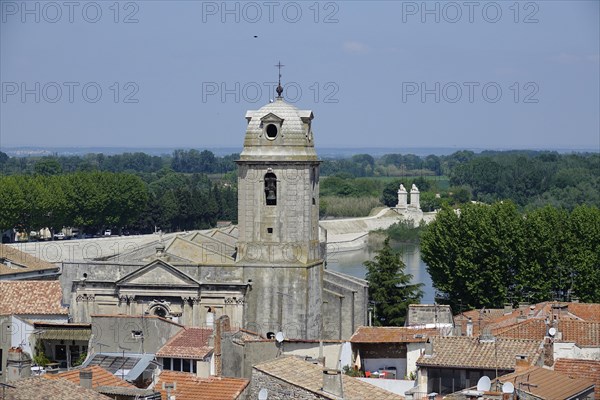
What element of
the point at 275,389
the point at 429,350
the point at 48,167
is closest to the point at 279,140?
the point at 429,350

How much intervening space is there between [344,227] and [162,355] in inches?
3143

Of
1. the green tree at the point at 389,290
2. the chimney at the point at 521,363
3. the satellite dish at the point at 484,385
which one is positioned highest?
the satellite dish at the point at 484,385

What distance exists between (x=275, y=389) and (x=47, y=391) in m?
2.98

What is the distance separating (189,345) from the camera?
2652cm

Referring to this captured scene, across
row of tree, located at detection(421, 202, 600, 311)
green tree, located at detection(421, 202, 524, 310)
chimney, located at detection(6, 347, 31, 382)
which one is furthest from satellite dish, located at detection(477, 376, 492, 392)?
green tree, located at detection(421, 202, 524, 310)

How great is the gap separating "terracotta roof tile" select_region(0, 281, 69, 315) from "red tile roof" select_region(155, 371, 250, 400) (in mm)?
12267

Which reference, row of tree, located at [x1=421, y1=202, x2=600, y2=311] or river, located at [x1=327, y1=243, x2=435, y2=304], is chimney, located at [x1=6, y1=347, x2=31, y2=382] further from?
river, located at [x1=327, y1=243, x2=435, y2=304]

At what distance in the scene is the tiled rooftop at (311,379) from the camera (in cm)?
2181

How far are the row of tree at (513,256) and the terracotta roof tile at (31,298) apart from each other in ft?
49.3

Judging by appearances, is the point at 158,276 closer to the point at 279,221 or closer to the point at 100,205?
the point at 279,221

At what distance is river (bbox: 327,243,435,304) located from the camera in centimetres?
6625

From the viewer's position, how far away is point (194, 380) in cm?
2400

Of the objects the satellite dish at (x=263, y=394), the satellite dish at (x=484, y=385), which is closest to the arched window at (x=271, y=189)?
the satellite dish at (x=263, y=394)

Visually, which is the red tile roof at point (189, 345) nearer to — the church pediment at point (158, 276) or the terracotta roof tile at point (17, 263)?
the church pediment at point (158, 276)
